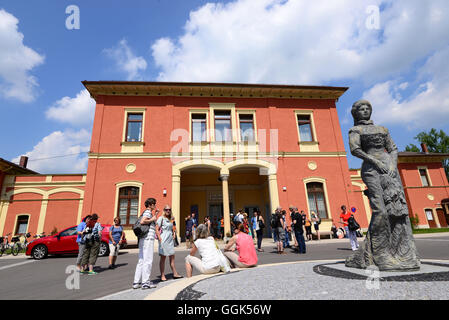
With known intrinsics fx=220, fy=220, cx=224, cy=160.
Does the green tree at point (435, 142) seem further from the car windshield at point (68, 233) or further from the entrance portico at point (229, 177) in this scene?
the car windshield at point (68, 233)

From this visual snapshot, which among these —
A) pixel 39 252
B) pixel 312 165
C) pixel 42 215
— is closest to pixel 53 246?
pixel 39 252

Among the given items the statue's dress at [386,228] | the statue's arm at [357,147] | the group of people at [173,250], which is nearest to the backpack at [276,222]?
the group of people at [173,250]

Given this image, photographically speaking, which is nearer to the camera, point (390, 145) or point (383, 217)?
point (383, 217)

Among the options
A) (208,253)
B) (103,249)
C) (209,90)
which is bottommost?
(103,249)

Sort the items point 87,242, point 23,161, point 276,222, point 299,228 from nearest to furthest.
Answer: point 87,242
point 299,228
point 276,222
point 23,161

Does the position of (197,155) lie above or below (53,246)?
above

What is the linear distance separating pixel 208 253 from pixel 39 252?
28.6ft

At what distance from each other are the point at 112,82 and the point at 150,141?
436 cm

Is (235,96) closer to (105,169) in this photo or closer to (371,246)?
(105,169)

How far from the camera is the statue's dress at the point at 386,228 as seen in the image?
3643 mm

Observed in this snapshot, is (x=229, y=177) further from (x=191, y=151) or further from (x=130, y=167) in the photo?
(x=130, y=167)

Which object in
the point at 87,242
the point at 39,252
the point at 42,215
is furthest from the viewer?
the point at 42,215

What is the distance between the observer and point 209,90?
14.6m
